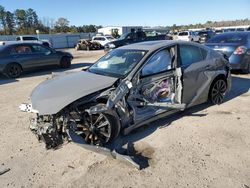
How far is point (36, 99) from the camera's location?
4.16 m

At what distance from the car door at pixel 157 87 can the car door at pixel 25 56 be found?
869cm

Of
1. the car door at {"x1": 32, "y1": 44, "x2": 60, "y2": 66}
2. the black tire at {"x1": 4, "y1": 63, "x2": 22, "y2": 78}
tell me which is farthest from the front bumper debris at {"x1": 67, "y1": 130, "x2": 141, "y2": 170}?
the car door at {"x1": 32, "y1": 44, "x2": 60, "y2": 66}

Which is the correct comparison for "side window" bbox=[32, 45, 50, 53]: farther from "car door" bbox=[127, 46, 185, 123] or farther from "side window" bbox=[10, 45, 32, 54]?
"car door" bbox=[127, 46, 185, 123]

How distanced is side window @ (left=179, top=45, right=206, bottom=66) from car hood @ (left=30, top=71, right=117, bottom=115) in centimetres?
166

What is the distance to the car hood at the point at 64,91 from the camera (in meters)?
3.86

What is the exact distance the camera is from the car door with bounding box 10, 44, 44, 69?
11.6 m

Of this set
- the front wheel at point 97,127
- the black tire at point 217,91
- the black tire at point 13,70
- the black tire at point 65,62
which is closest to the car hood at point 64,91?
the front wheel at point 97,127

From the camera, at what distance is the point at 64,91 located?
412 cm

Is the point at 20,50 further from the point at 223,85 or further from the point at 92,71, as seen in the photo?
the point at 223,85

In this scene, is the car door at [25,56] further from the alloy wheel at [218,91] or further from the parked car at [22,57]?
the alloy wheel at [218,91]

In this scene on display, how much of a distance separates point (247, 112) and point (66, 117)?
4.00 metres

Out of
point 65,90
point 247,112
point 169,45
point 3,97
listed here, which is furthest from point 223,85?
point 3,97

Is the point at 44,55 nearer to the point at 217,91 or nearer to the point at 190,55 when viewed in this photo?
the point at 190,55

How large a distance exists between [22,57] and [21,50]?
362mm
